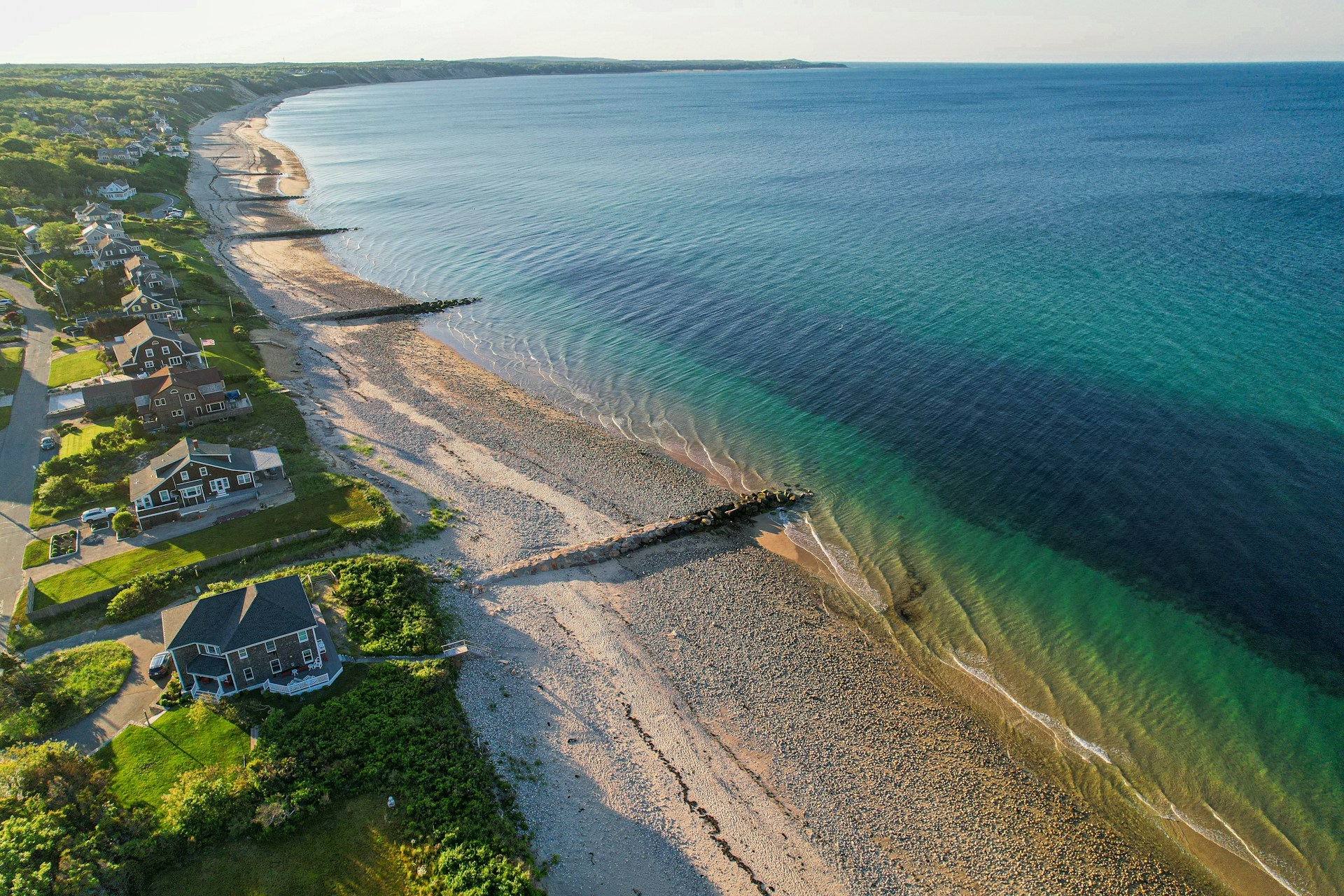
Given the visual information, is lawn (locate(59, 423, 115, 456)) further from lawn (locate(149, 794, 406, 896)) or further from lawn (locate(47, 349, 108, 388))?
lawn (locate(149, 794, 406, 896))

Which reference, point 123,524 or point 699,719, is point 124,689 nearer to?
point 123,524

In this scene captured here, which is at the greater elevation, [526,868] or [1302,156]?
[1302,156]

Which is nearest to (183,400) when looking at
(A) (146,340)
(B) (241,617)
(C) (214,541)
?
(A) (146,340)

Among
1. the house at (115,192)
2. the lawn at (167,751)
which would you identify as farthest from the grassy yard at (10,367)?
the house at (115,192)

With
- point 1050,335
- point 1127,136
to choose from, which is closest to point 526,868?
point 1050,335

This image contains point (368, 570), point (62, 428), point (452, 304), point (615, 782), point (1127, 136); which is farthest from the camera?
point (1127, 136)

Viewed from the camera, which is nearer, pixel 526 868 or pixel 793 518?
pixel 526 868

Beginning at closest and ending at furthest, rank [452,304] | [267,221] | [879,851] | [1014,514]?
[879,851] → [1014,514] → [452,304] → [267,221]

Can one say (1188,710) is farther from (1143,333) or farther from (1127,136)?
(1127,136)

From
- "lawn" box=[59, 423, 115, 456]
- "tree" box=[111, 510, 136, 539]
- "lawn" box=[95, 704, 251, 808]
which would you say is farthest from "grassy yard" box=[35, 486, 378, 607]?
"lawn" box=[59, 423, 115, 456]
